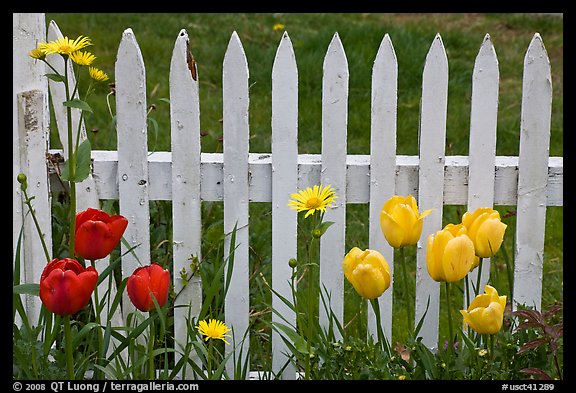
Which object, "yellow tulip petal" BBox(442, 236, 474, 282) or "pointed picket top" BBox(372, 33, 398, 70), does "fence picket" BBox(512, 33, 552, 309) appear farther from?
"yellow tulip petal" BBox(442, 236, 474, 282)

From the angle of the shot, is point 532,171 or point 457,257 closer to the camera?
point 457,257

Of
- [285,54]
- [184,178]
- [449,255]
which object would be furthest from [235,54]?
[449,255]

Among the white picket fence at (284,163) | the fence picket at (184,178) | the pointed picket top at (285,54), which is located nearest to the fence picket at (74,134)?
the white picket fence at (284,163)

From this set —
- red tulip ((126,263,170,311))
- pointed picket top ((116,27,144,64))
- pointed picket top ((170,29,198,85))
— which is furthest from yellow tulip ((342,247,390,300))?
pointed picket top ((116,27,144,64))

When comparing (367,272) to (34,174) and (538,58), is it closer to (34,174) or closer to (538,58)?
(538,58)

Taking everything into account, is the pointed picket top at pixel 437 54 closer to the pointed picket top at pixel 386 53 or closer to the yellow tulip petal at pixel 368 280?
the pointed picket top at pixel 386 53

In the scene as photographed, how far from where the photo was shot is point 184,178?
2758 mm

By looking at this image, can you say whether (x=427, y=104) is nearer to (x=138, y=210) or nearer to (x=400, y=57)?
(x=138, y=210)

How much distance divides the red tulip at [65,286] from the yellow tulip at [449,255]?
81 centimetres

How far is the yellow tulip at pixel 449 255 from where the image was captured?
7.53 ft

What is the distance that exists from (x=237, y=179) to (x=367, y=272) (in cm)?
64

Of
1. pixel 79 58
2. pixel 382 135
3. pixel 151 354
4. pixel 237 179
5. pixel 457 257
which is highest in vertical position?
pixel 79 58

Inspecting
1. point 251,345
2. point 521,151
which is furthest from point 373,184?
point 251,345

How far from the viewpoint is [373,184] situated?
2773 mm
